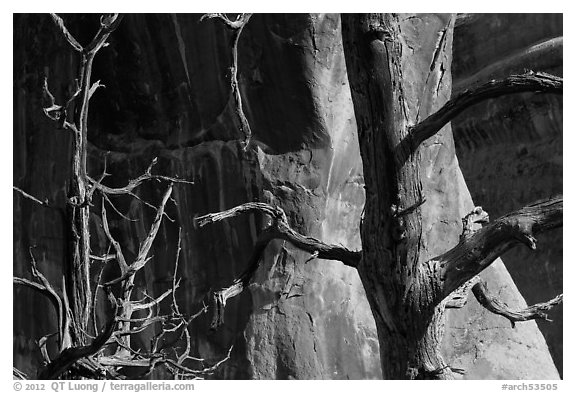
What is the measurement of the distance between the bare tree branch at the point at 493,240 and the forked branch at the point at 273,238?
1.56 feet

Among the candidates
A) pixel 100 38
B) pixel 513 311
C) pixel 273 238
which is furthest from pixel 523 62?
pixel 100 38

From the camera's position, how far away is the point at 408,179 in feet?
16.1

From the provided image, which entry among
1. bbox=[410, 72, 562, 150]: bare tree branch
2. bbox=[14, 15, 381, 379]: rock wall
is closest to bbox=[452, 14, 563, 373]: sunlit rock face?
bbox=[14, 15, 381, 379]: rock wall

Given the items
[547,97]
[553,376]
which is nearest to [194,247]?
[553,376]

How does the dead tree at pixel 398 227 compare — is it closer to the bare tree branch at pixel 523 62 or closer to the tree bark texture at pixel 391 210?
the tree bark texture at pixel 391 210

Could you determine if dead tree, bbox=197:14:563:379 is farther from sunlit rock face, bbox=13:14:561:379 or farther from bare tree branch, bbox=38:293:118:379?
sunlit rock face, bbox=13:14:561:379

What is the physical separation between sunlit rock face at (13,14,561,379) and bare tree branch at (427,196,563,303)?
2678 millimetres

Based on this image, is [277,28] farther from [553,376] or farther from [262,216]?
[553,376]

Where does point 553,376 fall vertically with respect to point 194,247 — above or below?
below

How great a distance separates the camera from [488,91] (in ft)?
15.4

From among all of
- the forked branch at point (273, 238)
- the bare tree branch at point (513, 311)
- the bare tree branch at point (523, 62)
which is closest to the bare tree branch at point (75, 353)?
the forked branch at point (273, 238)

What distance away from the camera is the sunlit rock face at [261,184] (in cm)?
764

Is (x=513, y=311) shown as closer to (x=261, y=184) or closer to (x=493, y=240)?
(x=493, y=240)

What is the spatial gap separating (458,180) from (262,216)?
1456mm
